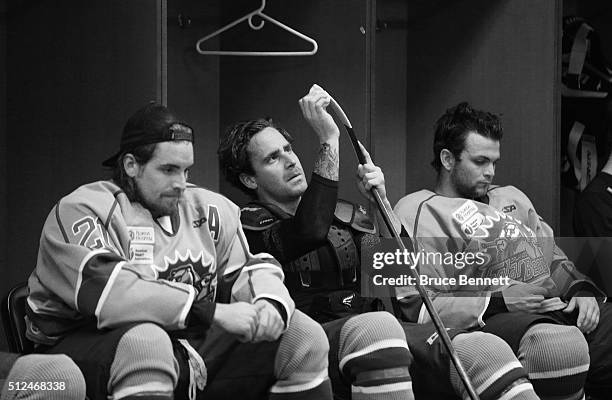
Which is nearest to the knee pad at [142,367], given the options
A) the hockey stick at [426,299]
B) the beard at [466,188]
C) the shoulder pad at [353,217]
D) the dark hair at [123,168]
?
the dark hair at [123,168]

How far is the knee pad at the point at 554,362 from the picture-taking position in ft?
9.77

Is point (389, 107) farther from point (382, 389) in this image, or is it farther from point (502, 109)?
point (382, 389)

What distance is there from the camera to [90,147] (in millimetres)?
3326

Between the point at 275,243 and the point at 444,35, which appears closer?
the point at 275,243

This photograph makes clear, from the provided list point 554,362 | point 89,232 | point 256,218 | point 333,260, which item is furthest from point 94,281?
point 554,362

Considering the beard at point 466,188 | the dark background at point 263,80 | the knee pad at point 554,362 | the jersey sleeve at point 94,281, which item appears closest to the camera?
the jersey sleeve at point 94,281

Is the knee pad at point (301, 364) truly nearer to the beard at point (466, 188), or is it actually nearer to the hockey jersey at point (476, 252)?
the hockey jersey at point (476, 252)

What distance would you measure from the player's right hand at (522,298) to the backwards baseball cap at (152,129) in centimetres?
107

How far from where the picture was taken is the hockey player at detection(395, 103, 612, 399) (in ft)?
9.85

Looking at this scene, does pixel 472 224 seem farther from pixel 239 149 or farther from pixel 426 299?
pixel 239 149

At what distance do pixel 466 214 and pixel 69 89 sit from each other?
119 centimetres

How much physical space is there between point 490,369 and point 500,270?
0.63 meters

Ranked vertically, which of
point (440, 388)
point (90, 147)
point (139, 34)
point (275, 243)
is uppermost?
point (139, 34)

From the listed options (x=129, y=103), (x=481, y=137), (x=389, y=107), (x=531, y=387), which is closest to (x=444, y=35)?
(x=389, y=107)
